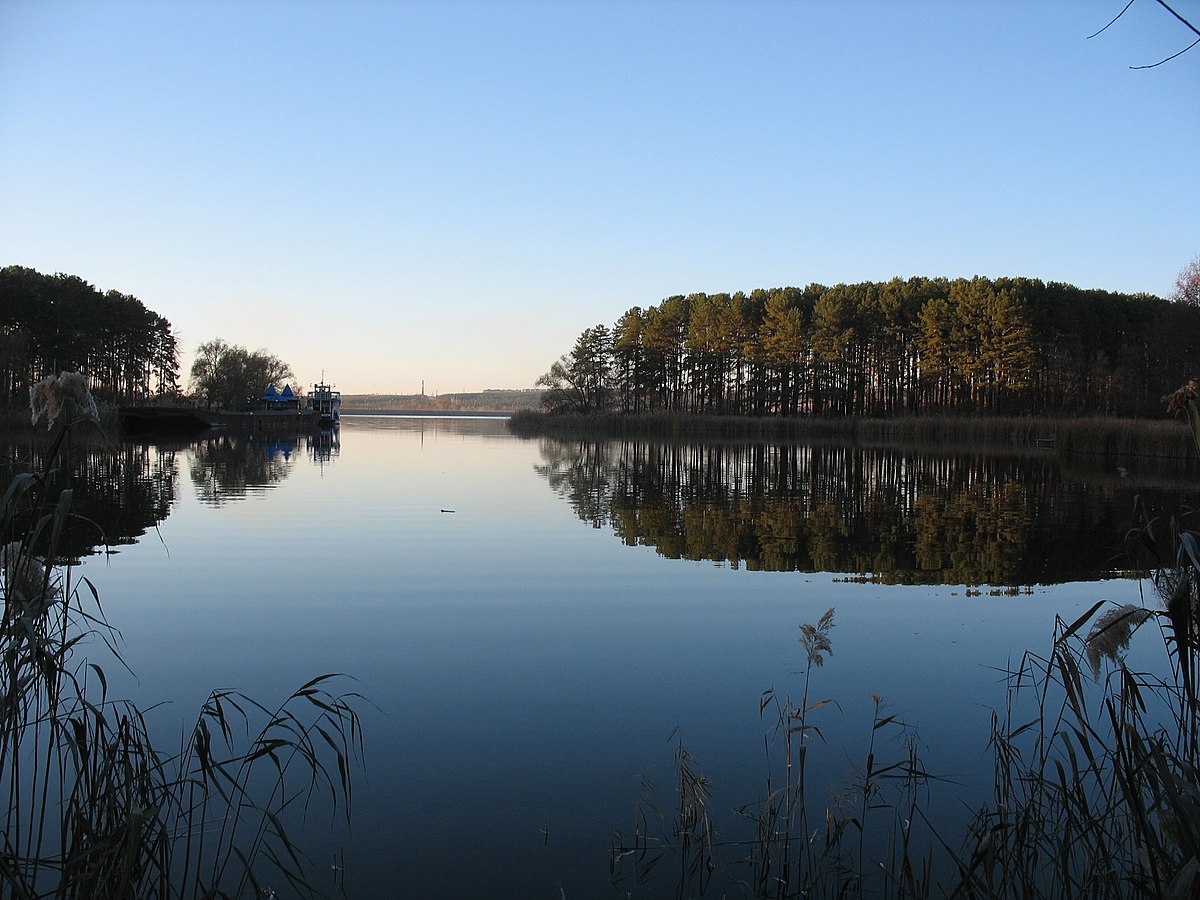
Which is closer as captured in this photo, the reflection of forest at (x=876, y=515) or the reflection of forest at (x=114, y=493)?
the reflection of forest at (x=876, y=515)

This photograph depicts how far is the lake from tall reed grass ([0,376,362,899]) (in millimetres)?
306

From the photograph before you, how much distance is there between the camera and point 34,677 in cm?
273

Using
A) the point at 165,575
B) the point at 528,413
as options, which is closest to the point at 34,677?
the point at 165,575

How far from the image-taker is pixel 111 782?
3041 millimetres

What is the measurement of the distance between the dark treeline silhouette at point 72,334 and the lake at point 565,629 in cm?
3784

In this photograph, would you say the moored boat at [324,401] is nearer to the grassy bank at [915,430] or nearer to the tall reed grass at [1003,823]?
the grassy bank at [915,430]

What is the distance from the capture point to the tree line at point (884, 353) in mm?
59500

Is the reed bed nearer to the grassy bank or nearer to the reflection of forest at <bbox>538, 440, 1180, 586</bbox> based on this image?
the reflection of forest at <bbox>538, 440, 1180, 586</bbox>

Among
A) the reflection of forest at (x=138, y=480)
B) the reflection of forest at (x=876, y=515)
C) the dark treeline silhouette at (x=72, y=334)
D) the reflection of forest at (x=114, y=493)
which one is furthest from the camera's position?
the dark treeline silhouette at (x=72, y=334)

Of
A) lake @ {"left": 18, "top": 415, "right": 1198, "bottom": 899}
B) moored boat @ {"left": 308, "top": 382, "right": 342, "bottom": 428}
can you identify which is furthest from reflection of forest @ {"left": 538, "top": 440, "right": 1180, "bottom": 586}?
moored boat @ {"left": 308, "top": 382, "right": 342, "bottom": 428}

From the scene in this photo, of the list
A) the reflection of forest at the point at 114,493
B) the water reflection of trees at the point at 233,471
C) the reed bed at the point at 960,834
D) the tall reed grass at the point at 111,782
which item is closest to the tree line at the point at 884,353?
the water reflection of trees at the point at 233,471

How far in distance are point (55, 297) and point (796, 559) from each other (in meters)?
54.9

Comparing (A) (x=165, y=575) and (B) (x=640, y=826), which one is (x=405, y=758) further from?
(A) (x=165, y=575)

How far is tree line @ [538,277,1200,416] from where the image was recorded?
59.5 metres
